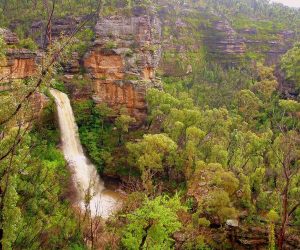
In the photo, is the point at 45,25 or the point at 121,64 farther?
the point at 45,25

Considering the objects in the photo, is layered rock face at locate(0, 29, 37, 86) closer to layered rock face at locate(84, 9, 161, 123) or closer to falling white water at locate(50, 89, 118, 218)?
Result: falling white water at locate(50, 89, 118, 218)

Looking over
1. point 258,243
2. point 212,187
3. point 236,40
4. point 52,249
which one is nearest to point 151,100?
point 212,187

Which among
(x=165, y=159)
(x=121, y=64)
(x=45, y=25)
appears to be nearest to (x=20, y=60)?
(x=121, y=64)

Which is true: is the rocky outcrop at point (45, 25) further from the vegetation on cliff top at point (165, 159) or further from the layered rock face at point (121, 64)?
the layered rock face at point (121, 64)

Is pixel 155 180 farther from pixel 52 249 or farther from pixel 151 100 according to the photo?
pixel 52 249

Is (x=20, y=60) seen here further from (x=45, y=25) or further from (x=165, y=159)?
(x=165, y=159)

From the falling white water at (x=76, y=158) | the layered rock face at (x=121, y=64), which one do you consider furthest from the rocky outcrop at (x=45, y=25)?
the falling white water at (x=76, y=158)
